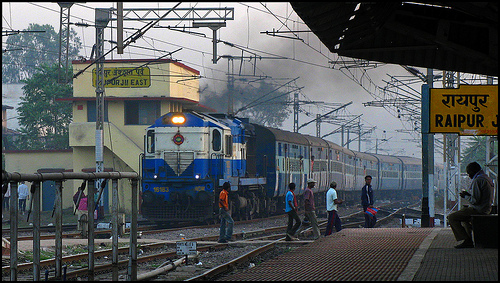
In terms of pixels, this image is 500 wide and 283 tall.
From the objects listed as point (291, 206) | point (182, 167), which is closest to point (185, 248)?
point (291, 206)

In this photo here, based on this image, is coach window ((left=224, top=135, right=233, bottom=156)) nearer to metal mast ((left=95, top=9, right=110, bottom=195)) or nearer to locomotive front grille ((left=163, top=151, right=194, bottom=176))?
locomotive front grille ((left=163, top=151, right=194, bottom=176))

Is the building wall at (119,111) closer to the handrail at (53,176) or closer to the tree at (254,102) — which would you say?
the tree at (254,102)

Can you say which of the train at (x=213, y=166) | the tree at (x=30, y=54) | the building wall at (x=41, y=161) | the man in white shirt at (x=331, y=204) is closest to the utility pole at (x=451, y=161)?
the train at (x=213, y=166)

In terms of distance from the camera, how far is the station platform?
869cm

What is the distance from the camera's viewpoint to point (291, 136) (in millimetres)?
29844

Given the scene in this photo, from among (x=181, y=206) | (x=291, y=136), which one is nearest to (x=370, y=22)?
(x=181, y=206)

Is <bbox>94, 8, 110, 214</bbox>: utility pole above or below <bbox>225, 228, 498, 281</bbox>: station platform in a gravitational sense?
above

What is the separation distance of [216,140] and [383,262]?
12.8 m

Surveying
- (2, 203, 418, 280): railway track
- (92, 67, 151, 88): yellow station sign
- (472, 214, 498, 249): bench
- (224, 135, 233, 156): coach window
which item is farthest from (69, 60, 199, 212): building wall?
(472, 214, 498, 249): bench

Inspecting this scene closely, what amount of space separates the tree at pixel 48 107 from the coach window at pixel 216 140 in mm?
25204

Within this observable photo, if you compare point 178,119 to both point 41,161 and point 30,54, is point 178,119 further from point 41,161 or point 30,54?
point 30,54

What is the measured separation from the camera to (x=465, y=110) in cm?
1258

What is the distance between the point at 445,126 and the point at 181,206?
11.9 meters

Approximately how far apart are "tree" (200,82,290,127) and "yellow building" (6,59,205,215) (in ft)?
24.8
